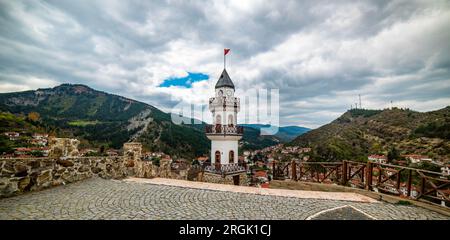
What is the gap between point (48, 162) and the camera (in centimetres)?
643

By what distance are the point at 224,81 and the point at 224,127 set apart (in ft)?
14.7

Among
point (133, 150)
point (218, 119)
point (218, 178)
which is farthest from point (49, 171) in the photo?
point (218, 119)

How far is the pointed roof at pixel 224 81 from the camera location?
19211mm

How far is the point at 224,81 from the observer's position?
1944cm

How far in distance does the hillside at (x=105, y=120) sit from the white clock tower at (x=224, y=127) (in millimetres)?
56831

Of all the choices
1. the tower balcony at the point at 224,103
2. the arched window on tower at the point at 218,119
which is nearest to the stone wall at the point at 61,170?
the arched window on tower at the point at 218,119

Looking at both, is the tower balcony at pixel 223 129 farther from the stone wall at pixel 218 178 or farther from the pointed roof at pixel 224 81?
the pointed roof at pixel 224 81

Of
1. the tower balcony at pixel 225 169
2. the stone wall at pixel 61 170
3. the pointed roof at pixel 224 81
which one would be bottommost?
the tower balcony at pixel 225 169

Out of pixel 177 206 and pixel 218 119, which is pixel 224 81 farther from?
pixel 177 206
